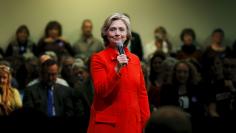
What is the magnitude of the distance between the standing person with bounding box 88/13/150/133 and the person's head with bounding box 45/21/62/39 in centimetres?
605

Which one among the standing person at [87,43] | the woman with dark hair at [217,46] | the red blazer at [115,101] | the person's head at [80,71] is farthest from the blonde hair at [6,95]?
the woman with dark hair at [217,46]

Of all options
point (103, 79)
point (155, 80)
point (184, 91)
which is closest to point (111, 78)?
point (103, 79)

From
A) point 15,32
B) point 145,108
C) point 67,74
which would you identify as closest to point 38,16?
point 15,32

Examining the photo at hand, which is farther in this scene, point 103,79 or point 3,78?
point 3,78

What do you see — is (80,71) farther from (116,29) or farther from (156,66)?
(116,29)

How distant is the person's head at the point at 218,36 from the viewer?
34.3 ft

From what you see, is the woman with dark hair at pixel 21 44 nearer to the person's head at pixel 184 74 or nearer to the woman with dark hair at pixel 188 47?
the woman with dark hair at pixel 188 47

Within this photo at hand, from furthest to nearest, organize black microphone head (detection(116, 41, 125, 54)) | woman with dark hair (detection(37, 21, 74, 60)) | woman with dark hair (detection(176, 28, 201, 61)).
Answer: woman with dark hair (detection(176, 28, 201, 61)), woman with dark hair (detection(37, 21, 74, 60)), black microphone head (detection(116, 41, 125, 54))

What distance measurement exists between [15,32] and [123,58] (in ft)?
23.3

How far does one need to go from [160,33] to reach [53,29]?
1795 mm

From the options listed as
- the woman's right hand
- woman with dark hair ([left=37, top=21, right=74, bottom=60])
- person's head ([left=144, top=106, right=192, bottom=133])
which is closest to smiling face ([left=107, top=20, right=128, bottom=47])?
the woman's right hand

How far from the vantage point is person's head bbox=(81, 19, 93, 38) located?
10531mm

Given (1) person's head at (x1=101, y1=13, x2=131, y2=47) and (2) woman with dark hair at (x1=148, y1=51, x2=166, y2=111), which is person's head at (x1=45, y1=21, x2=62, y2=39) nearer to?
(2) woman with dark hair at (x1=148, y1=51, x2=166, y2=111)

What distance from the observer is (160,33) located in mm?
10617
